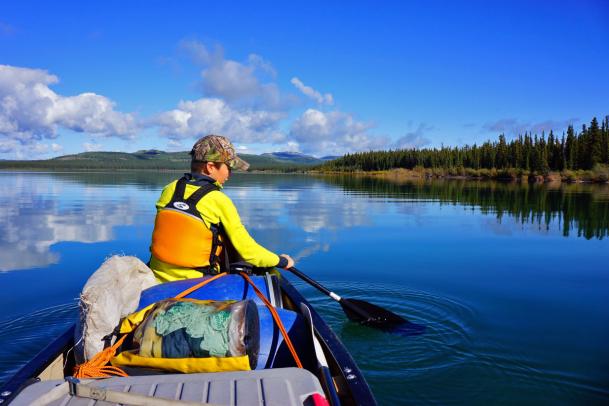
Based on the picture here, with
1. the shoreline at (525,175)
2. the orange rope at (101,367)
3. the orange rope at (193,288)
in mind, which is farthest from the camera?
the shoreline at (525,175)

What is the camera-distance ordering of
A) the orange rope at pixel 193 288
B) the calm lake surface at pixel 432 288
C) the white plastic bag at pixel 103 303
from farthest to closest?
the calm lake surface at pixel 432 288 < the orange rope at pixel 193 288 < the white plastic bag at pixel 103 303

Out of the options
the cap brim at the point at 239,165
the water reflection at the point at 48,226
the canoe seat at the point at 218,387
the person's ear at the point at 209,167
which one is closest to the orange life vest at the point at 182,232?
the person's ear at the point at 209,167

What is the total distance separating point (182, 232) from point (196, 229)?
122 millimetres

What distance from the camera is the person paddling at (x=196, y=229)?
414cm

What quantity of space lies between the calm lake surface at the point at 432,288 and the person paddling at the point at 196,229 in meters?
2.03

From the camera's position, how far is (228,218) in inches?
166

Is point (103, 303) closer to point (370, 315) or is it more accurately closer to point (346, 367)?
point (346, 367)

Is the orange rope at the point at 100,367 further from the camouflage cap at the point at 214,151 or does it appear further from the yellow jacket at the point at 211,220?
the camouflage cap at the point at 214,151

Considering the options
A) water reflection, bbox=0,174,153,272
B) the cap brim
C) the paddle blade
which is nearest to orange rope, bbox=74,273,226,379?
the cap brim

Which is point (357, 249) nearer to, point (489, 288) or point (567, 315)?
point (489, 288)

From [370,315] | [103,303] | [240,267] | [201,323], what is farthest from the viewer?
[370,315]

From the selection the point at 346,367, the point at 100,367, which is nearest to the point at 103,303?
the point at 100,367

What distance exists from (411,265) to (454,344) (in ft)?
13.9

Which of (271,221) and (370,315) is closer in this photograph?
(370,315)
